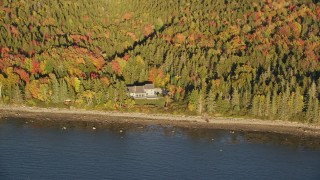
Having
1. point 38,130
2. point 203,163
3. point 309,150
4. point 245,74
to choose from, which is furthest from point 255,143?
point 38,130

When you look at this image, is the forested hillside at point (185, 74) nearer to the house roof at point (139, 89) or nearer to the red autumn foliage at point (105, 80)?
the red autumn foliage at point (105, 80)

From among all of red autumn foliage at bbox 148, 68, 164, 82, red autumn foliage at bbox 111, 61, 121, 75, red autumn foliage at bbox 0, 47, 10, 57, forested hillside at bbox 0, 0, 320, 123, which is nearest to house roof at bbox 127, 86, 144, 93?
forested hillside at bbox 0, 0, 320, 123

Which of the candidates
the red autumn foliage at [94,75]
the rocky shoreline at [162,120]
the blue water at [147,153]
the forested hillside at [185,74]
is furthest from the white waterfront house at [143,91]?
the blue water at [147,153]

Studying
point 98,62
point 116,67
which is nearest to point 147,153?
point 116,67

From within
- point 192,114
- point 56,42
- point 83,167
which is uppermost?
point 56,42

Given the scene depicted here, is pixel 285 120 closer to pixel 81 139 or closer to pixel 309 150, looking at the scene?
pixel 309 150

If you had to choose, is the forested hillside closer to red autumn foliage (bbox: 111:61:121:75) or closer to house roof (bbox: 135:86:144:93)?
red autumn foliage (bbox: 111:61:121:75)

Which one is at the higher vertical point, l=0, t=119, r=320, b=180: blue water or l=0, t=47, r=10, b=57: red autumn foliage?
l=0, t=47, r=10, b=57: red autumn foliage
